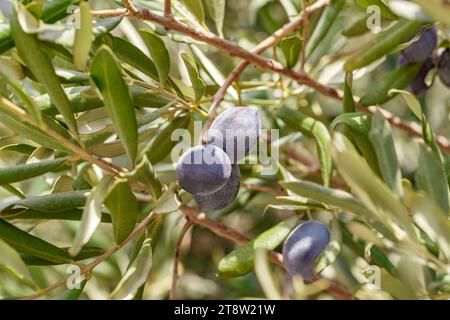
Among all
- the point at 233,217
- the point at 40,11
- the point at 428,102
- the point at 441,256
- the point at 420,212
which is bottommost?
the point at 233,217

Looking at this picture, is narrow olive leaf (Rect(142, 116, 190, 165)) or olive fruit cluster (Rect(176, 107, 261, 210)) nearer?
olive fruit cluster (Rect(176, 107, 261, 210))

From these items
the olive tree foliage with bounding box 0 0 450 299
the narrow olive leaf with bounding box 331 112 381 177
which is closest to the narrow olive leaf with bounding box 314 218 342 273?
the olive tree foliage with bounding box 0 0 450 299

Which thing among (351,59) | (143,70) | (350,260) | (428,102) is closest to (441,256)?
(351,59)

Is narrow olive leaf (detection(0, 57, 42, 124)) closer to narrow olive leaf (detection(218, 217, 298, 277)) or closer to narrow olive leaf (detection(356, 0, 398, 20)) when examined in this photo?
narrow olive leaf (detection(218, 217, 298, 277))

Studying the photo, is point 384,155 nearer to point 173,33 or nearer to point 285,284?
point 173,33

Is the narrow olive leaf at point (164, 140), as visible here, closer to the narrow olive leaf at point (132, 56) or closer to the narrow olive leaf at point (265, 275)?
the narrow olive leaf at point (132, 56)

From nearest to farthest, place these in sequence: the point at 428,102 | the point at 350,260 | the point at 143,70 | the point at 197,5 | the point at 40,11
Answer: the point at 40,11, the point at 143,70, the point at 197,5, the point at 350,260, the point at 428,102
